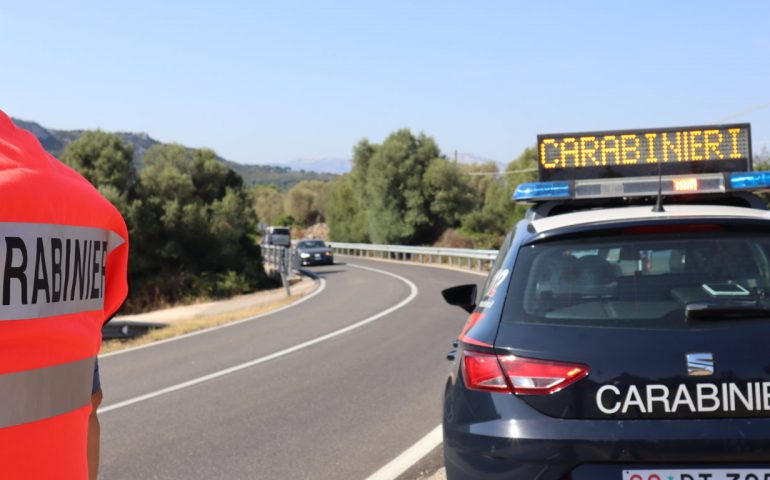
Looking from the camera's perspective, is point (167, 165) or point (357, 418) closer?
point (357, 418)

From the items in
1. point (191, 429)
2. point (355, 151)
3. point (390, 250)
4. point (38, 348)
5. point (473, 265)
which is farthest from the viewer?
point (355, 151)

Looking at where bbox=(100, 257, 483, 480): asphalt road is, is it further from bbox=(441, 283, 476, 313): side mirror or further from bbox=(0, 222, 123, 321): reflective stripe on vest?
bbox=(0, 222, 123, 321): reflective stripe on vest

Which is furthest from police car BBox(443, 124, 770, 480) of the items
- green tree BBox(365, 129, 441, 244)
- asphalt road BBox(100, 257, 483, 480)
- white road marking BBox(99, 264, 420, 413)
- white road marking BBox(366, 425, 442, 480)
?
green tree BBox(365, 129, 441, 244)

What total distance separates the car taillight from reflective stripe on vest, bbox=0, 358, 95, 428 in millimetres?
1737

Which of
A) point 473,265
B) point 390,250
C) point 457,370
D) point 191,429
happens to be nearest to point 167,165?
point 473,265

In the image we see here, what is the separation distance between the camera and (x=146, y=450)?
6480 millimetres

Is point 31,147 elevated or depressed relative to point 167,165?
depressed

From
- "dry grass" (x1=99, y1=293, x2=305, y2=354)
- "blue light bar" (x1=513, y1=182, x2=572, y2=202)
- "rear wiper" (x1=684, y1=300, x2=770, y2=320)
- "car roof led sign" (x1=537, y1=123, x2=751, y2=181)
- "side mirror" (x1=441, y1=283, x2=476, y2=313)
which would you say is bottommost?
"dry grass" (x1=99, y1=293, x2=305, y2=354)

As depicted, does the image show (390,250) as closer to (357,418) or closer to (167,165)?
(167,165)

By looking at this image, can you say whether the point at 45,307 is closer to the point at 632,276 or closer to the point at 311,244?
the point at 632,276

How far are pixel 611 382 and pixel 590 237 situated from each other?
28.5 inches

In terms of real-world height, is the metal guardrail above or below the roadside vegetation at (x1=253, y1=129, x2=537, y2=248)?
below

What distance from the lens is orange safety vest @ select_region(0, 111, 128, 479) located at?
1719 millimetres

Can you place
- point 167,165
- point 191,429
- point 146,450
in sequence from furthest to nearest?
point 167,165 → point 191,429 → point 146,450
